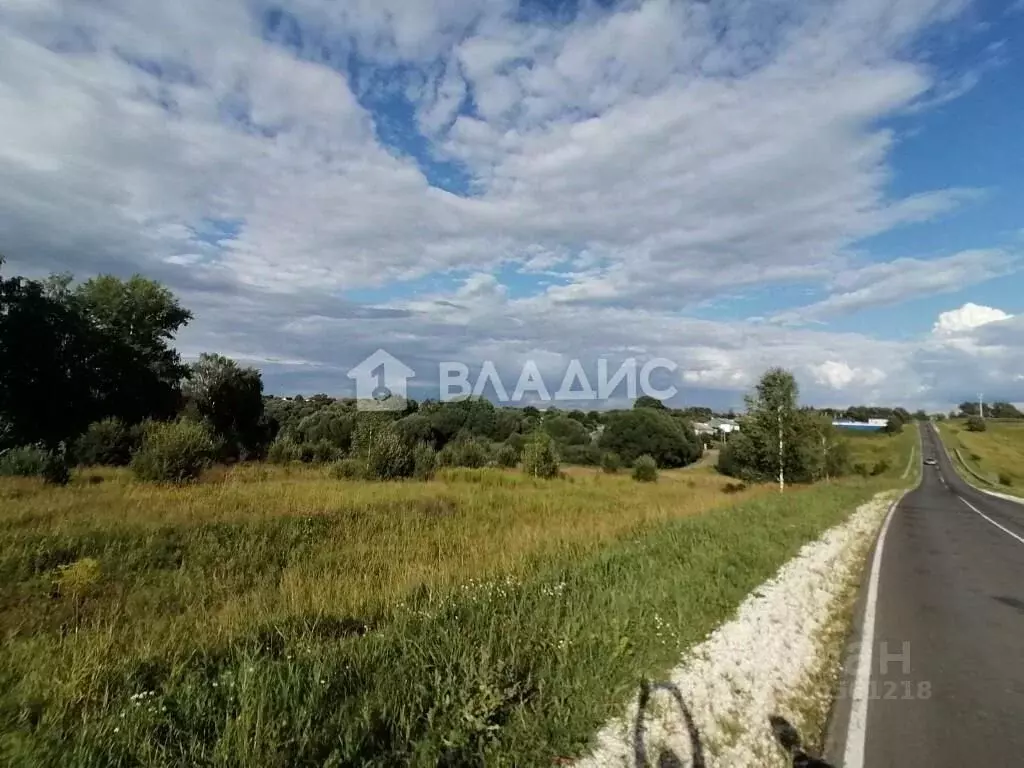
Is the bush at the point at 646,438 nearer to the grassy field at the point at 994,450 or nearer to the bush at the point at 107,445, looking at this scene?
the grassy field at the point at 994,450

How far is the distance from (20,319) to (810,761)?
134 feet

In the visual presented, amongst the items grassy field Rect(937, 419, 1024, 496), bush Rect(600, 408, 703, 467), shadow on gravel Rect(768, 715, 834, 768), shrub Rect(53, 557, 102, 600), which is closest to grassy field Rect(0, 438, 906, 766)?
shrub Rect(53, 557, 102, 600)

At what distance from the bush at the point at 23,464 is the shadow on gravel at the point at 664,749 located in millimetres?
20611

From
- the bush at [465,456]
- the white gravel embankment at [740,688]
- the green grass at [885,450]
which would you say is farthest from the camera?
the green grass at [885,450]

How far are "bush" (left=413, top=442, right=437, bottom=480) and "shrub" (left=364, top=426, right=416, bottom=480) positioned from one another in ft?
1.94

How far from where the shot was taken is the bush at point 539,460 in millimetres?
40312

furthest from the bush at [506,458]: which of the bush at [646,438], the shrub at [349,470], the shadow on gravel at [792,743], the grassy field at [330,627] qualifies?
the shadow on gravel at [792,743]

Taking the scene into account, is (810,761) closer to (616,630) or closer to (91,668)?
(616,630)

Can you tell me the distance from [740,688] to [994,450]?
412ft

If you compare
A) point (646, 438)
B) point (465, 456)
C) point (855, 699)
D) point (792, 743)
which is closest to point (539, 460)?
point (465, 456)

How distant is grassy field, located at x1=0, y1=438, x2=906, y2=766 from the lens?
389 cm

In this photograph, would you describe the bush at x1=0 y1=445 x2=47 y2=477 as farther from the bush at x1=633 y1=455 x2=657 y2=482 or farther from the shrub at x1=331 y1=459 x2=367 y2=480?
the bush at x1=633 y1=455 x2=657 y2=482

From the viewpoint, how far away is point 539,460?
40562mm

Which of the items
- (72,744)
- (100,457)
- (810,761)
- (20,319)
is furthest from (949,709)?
(20,319)
